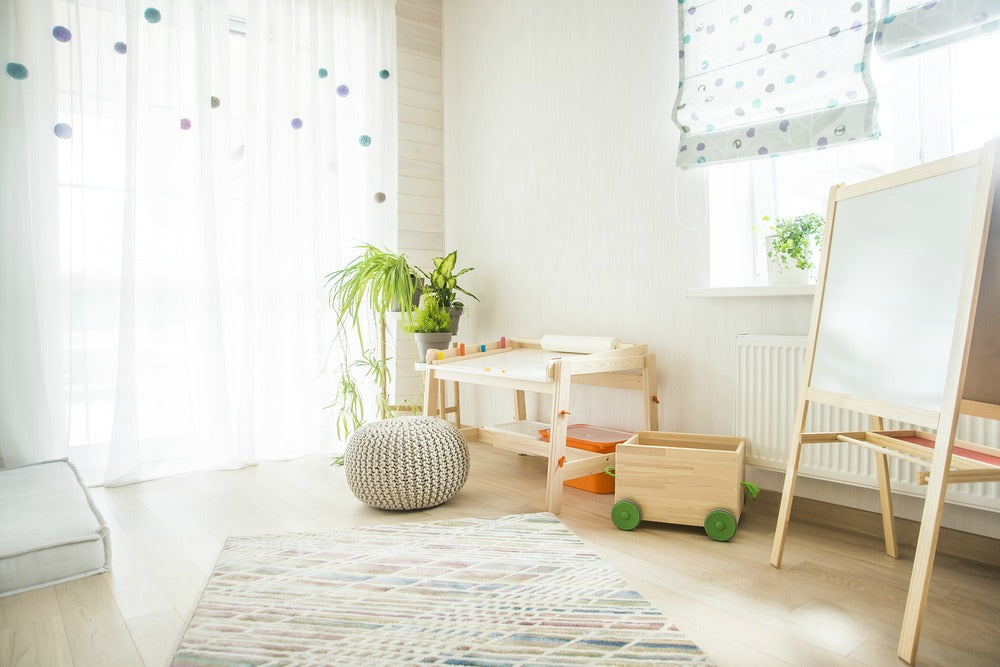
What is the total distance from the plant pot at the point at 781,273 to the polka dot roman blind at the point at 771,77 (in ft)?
1.07

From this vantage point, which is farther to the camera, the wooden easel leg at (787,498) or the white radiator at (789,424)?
the white radiator at (789,424)

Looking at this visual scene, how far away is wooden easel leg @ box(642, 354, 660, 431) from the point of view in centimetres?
253

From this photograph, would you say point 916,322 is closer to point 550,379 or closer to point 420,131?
point 550,379

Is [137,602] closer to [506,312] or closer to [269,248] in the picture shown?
[269,248]

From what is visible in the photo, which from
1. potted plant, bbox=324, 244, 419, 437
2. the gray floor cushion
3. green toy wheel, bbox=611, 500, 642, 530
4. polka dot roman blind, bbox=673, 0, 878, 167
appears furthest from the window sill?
the gray floor cushion

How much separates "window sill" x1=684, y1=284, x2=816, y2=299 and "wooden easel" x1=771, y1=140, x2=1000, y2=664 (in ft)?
1.15

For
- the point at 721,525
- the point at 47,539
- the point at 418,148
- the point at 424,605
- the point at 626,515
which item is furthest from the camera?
the point at 418,148

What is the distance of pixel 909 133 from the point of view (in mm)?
2043

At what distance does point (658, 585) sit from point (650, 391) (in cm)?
98

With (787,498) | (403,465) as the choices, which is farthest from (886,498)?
(403,465)

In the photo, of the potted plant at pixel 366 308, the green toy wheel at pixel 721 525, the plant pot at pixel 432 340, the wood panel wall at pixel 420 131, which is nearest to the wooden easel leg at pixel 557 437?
the green toy wheel at pixel 721 525

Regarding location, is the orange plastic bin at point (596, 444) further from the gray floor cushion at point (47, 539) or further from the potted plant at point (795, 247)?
the gray floor cushion at point (47, 539)

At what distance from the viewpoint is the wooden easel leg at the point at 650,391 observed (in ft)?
8.31

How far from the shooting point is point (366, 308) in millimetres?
3385
